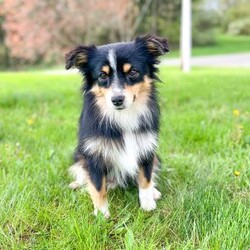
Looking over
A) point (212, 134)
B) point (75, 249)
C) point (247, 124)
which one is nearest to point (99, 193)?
point (75, 249)

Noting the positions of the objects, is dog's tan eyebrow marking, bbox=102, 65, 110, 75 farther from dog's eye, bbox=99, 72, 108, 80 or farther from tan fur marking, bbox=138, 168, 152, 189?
tan fur marking, bbox=138, 168, 152, 189

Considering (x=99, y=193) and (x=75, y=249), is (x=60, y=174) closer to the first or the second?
(x=99, y=193)

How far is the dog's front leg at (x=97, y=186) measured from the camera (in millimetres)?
2654

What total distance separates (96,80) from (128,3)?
19.6 meters

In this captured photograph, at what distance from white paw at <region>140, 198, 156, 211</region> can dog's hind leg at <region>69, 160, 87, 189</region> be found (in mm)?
495

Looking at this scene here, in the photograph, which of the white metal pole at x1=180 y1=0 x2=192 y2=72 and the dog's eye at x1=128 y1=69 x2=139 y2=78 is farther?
the white metal pole at x1=180 y1=0 x2=192 y2=72

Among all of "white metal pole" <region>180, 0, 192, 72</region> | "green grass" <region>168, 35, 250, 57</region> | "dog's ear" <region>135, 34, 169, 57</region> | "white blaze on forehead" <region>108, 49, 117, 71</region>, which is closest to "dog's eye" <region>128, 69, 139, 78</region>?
"white blaze on forehead" <region>108, 49, 117, 71</region>

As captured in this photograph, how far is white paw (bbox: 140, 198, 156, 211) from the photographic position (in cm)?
264

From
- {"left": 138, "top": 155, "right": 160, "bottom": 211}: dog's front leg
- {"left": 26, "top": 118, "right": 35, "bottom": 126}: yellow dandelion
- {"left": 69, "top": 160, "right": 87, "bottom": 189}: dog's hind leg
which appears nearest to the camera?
{"left": 138, "top": 155, "right": 160, "bottom": 211}: dog's front leg

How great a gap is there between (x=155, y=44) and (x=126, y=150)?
0.78 m

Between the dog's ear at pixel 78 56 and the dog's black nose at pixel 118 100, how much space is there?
1.29 feet

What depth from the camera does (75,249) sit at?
2148 millimetres

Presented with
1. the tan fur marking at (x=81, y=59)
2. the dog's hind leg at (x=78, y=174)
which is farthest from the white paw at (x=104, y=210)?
the tan fur marking at (x=81, y=59)

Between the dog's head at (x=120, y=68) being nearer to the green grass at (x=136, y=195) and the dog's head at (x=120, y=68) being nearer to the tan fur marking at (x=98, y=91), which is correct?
the tan fur marking at (x=98, y=91)
